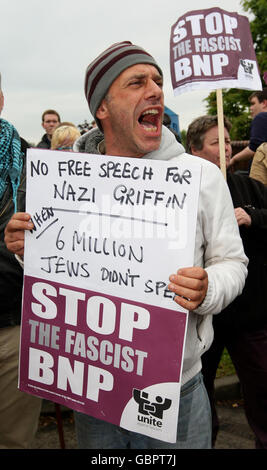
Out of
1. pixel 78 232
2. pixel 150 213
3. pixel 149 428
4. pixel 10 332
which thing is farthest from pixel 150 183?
pixel 10 332

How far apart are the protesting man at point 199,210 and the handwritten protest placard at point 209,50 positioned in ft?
4.69

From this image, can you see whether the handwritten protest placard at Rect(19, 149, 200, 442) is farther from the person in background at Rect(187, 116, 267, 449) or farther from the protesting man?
the person in background at Rect(187, 116, 267, 449)

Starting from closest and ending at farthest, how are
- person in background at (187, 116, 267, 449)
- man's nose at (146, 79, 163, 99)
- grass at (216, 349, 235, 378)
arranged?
man's nose at (146, 79, 163, 99) < person in background at (187, 116, 267, 449) < grass at (216, 349, 235, 378)

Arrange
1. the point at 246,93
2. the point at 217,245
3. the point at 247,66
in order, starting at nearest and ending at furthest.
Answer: the point at 217,245, the point at 247,66, the point at 246,93

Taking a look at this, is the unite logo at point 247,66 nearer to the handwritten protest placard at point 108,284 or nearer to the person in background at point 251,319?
the person in background at point 251,319

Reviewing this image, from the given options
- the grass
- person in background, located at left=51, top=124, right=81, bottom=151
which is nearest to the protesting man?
person in background, located at left=51, top=124, right=81, bottom=151

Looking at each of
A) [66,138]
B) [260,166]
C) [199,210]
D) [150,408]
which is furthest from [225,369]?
[199,210]

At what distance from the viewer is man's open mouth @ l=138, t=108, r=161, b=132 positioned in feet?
4.91

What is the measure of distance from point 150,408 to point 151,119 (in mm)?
899

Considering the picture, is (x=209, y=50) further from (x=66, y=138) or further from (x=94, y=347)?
(x=94, y=347)

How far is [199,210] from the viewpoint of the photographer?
1431 mm

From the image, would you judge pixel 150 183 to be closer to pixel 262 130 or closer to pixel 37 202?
pixel 37 202

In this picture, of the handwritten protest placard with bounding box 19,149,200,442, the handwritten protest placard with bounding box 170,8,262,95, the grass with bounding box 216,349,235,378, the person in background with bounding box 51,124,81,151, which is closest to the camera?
the handwritten protest placard with bounding box 19,149,200,442

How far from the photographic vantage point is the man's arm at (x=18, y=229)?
1.56 metres
